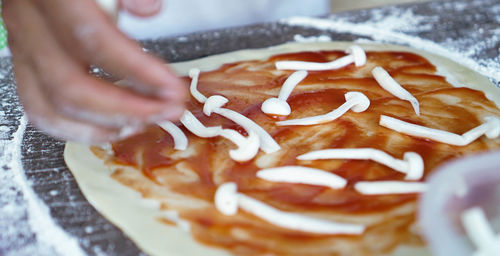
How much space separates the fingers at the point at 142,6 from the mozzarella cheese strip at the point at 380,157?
2.67 feet

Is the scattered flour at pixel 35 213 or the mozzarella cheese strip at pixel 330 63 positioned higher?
the mozzarella cheese strip at pixel 330 63

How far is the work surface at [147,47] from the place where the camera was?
29.8 inches

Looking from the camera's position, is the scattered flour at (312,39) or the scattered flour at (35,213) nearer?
the scattered flour at (35,213)

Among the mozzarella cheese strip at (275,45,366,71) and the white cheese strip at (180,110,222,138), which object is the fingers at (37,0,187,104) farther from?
the mozzarella cheese strip at (275,45,366,71)

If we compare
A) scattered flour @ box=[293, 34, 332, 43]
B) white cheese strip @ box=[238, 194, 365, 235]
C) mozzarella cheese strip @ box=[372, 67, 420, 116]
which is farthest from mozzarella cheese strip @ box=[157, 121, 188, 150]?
scattered flour @ box=[293, 34, 332, 43]

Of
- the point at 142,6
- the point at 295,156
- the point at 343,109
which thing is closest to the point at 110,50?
the point at 295,156

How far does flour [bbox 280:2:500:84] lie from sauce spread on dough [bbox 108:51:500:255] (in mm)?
142

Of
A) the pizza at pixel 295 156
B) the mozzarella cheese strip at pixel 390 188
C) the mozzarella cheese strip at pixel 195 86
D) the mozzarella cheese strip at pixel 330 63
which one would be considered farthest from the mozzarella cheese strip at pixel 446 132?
the mozzarella cheese strip at pixel 195 86

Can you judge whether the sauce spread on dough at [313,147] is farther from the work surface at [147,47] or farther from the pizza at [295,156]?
the work surface at [147,47]

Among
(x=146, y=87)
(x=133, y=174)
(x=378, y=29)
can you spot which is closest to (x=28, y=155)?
(x=133, y=174)

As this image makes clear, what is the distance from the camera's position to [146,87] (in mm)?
617

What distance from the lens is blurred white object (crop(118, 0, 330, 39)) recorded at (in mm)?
1520

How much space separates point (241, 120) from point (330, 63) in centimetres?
33

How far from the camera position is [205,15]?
1.56 m
